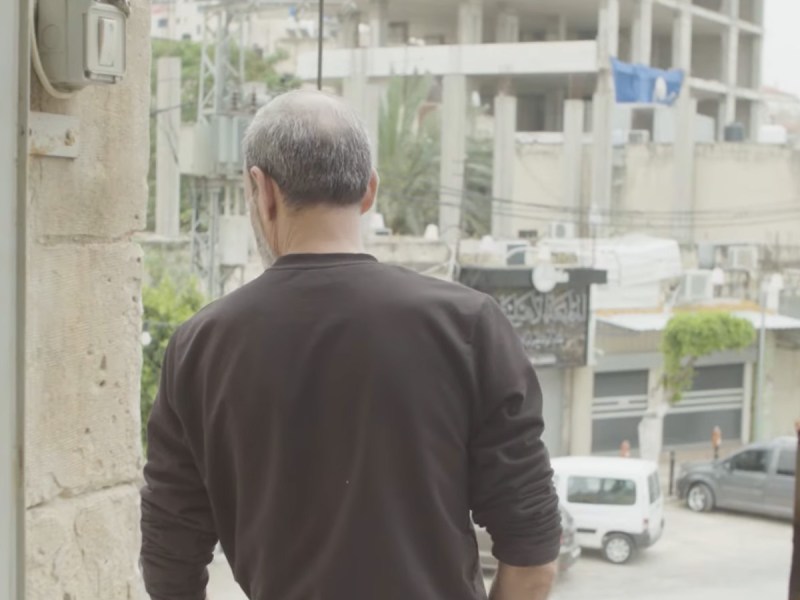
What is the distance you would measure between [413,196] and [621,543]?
9.26 meters

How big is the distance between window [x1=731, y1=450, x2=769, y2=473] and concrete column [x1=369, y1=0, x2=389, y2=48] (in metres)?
9.99

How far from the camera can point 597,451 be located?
366 inches

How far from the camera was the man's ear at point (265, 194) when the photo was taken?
85 centimetres

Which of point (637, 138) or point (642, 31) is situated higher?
point (642, 31)

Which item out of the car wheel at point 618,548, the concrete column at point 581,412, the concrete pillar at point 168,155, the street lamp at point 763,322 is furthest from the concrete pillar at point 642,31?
the car wheel at point 618,548

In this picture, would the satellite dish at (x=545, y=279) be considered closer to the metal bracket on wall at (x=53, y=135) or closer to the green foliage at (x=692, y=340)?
the green foliage at (x=692, y=340)

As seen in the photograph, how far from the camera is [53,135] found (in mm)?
1269

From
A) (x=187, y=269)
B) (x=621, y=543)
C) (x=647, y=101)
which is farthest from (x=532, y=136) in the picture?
(x=621, y=543)

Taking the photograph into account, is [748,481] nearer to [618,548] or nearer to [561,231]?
[618,548]

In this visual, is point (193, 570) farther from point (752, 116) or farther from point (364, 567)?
point (752, 116)

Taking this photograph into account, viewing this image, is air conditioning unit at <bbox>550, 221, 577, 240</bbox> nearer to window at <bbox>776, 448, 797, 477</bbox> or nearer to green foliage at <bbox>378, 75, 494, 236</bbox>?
green foliage at <bbox>378, 75, 494, 236</bbox>

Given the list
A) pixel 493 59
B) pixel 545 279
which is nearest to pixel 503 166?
pixel 493 59

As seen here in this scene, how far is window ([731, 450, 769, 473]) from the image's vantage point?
4898 millimetres

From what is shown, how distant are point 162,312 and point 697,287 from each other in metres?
3.92
